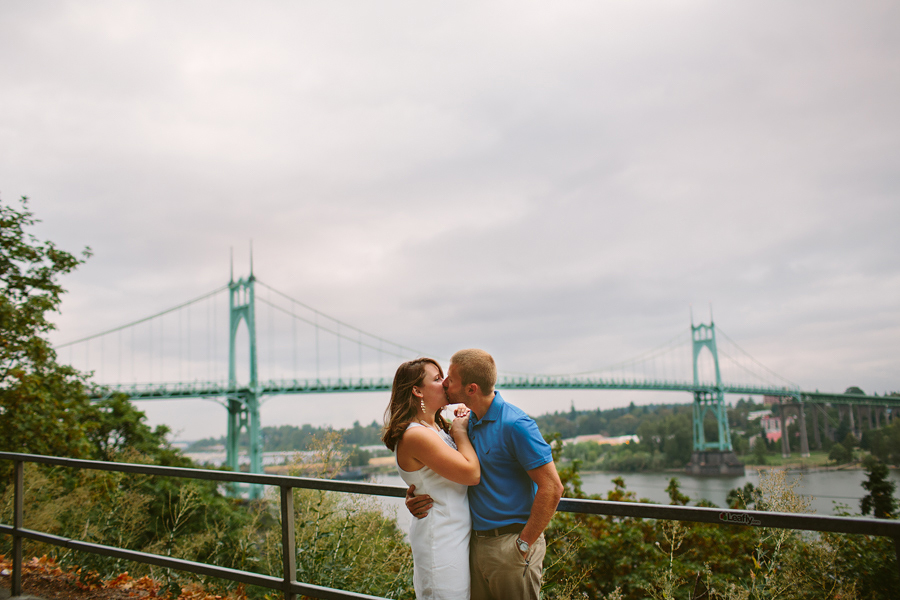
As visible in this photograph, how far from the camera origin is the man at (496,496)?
1.51 meters

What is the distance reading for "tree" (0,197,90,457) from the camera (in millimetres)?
6105

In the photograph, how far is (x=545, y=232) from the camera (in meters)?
68.8

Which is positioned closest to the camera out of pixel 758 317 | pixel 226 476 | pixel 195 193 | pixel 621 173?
pixel 226 476

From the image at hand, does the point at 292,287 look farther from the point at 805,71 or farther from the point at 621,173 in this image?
the point at 805,71

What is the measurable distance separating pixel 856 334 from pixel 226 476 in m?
70.8

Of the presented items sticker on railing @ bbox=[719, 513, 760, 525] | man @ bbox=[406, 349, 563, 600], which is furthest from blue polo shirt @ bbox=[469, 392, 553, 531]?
sticker on railing @ bbox=[719, 513, 760, 525]

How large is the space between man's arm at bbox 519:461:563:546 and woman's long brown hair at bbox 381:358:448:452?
0.36 metres

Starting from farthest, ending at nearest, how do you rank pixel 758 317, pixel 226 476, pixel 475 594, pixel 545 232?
pixel 758 317 < pixel 545 232 < pixel 226 476 < pixel 475 594

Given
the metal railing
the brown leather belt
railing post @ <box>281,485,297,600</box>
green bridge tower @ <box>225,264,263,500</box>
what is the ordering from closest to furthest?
1. the metal railing
2. the brown leather belt
3. railing post @ <box>281,485,297,600</box>
4. green bridge tower @ <box>225,264,263,500</box>

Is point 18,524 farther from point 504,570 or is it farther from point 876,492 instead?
point 876,492

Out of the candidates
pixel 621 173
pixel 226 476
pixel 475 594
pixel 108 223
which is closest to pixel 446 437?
pixel 475 594

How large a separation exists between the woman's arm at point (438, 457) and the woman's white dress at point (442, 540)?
4cm

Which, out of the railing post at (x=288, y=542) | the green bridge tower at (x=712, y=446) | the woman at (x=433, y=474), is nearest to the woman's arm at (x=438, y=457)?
the woman at (x=433, y=474)

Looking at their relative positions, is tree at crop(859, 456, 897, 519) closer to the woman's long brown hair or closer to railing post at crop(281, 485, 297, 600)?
railing post at crop(281, 485, 297, 600)
